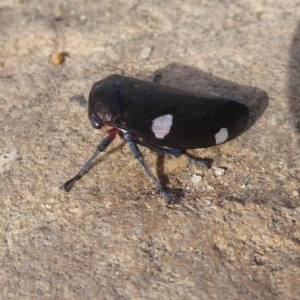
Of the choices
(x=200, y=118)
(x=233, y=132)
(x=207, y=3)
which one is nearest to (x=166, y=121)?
(x=200, y=118)

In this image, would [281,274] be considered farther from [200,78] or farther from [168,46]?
[168,46]

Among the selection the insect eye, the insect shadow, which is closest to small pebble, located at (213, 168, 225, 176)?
the insect shadow

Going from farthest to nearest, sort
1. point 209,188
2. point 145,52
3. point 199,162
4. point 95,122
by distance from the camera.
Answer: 1. point 145,52
2. point 95,122
3. point 199,162
4. point 209,188

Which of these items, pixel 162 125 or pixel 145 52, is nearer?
pixel 162 125

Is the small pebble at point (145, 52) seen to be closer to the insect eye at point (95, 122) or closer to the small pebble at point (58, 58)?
the small pebble at point (58, 58)

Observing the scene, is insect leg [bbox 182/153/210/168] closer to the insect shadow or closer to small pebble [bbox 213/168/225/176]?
small pebble [bbox 213/168/225/176]

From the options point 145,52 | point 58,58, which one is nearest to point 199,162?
point 145,52

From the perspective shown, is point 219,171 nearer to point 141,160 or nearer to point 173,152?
point 173,152
